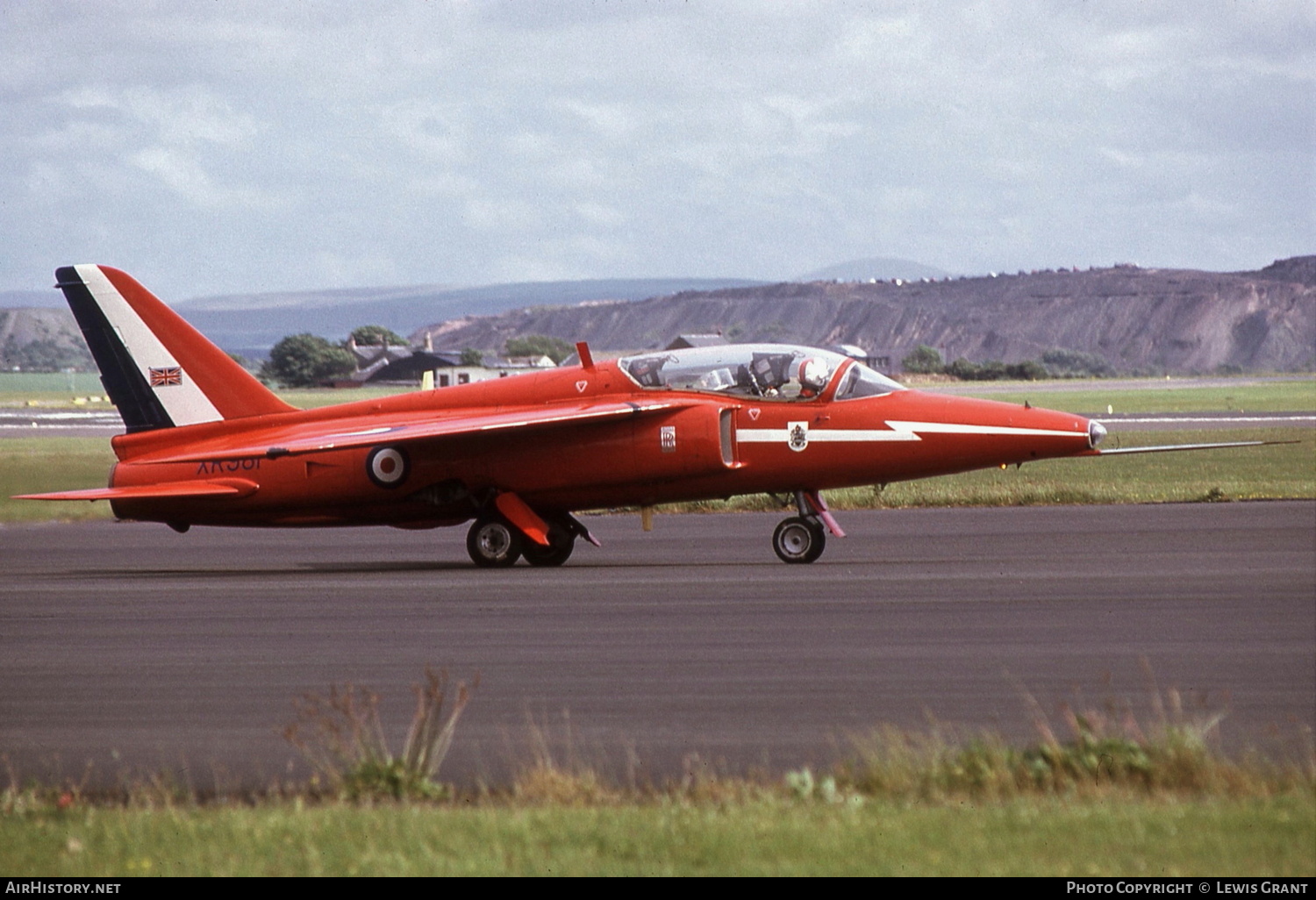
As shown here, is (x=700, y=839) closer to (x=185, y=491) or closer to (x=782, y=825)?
(x=782, y=825)

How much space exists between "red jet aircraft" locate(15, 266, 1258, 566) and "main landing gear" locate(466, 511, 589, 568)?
2 centimetres

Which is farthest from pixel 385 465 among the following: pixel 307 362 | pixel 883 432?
pixel 307 362

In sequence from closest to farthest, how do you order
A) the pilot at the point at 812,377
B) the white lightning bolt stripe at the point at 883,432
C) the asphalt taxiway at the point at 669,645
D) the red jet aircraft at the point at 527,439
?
the asphalt taxiway at the point at 669,645
the white lightning bolt stripe at the point at 883,432
the red jet aircraft at the point at 527,439
the pilot at the point at 812,377

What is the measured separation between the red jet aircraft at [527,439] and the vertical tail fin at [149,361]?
0.02m

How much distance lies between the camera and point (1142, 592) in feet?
49.8

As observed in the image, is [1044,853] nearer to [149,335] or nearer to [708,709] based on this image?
[708,709]

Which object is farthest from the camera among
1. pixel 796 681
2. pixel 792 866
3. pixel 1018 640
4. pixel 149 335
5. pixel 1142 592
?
pixel 149 335

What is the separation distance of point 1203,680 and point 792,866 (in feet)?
16.8

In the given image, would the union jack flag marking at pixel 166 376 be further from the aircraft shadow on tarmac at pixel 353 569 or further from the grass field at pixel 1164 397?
the grass field at pixel 1164 397

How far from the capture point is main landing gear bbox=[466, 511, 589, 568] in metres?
19.7

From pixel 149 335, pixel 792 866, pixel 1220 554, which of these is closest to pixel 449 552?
pixel 149 335

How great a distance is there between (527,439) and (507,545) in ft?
4.23

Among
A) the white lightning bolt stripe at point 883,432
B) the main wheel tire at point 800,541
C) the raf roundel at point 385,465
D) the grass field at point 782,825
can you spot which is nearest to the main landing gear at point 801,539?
the main wheel tire at point 800,541

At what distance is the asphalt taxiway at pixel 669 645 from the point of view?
947 centimetres
